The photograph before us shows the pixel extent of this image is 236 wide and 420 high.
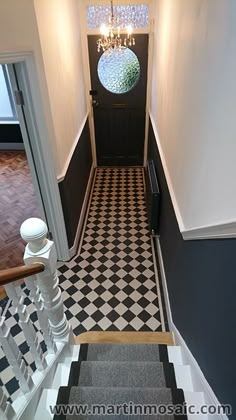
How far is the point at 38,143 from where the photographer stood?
7.80 feet

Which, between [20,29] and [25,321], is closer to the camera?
[25,321]

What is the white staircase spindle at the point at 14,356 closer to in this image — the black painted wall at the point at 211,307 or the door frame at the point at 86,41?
the black painted wall at the point at 211,307

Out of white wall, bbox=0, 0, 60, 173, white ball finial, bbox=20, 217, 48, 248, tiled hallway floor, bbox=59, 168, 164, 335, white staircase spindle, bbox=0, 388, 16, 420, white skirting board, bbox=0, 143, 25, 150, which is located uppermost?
white wall, bbox=0, 0, 60, 173

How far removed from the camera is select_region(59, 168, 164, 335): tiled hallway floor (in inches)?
104

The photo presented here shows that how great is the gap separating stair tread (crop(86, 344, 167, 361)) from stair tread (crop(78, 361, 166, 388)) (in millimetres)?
231

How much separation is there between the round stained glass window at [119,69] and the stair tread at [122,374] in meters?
3.00

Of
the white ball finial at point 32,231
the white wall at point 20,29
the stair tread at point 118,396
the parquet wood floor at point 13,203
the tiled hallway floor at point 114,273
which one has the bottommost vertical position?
the tiled hallway floor at point 114,273

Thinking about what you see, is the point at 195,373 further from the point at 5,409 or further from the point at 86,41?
the point at 86,41

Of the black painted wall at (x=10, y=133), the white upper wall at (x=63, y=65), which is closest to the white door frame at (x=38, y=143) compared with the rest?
the white upper wall at (x=63, y=65)

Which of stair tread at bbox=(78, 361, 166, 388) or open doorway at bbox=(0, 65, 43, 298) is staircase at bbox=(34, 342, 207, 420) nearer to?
stair tread at bbox=(78, 361, 166, 388)

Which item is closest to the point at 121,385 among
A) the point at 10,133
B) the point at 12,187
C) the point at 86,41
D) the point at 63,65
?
the point at 63,65

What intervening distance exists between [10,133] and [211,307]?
17.4 ft

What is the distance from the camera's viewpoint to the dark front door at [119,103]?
3.43 metres

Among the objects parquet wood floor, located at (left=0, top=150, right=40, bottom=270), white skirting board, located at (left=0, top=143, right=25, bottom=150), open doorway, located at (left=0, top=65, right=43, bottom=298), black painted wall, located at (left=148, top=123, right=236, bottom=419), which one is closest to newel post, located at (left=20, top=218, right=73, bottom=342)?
black painted wall, located at (left=148, top=123, right=236, bottom=419)
